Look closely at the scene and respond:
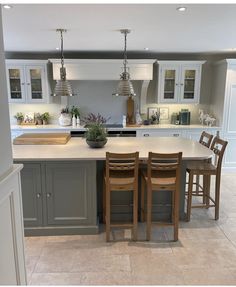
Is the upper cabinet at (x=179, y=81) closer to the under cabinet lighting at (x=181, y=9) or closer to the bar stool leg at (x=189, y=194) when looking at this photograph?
the bar stool leg at (x=189, y=194)

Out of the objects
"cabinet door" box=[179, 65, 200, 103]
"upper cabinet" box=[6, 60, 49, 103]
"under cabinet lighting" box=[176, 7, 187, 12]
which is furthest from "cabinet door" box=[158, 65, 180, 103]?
"under cabinet lighting" box=[176, 7, 187, 12]

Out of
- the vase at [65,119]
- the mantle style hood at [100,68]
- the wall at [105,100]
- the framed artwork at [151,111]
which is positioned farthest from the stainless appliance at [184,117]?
the vase at [65,119]

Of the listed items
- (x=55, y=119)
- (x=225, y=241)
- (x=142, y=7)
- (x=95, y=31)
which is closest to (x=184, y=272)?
(x=225, y=241)

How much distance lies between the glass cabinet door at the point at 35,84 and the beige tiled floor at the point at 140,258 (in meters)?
3.21

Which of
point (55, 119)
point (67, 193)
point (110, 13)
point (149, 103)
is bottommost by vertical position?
point (67, 193)

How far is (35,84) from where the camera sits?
5.31 meters

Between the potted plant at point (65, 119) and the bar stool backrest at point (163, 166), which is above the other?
the potted plant at point (65, 119)

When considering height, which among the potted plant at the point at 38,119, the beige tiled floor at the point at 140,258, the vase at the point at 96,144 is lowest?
the beige tiled floor at the point at 140,258

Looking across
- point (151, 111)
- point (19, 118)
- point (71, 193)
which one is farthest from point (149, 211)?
point (19, 118)

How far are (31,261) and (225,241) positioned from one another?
2114 millimetres

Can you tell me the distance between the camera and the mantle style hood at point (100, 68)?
5051 millimetres

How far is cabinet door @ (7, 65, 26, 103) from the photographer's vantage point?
5.19m

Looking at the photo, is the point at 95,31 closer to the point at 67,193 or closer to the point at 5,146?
the point at 67,193

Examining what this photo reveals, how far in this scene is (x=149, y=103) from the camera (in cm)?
578
